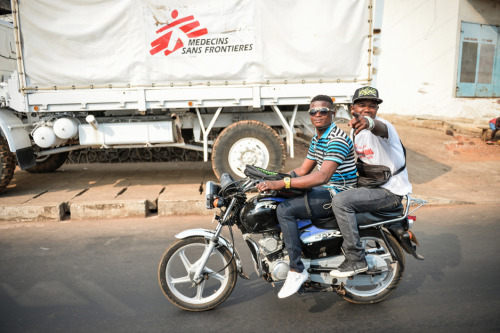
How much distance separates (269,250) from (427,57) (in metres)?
11.1

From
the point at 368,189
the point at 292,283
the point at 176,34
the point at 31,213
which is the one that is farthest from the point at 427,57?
the point at 31,213

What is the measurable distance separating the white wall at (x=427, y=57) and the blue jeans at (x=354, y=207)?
10308 millimetres

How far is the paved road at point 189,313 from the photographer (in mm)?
2984

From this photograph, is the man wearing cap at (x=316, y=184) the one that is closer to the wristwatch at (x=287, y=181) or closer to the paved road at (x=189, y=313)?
the wristwatch at (x=287, y=181)

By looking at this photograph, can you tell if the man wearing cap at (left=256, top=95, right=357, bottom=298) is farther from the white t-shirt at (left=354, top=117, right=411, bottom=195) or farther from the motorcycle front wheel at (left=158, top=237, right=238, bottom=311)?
the motorcycle front wheel at (left=158, top=237, right=238, bottom=311)

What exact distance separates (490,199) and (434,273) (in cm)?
322

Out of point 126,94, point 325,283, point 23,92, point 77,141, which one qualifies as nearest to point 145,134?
point 126,94

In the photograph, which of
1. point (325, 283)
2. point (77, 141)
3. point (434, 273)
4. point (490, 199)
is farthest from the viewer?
point (77, 141)

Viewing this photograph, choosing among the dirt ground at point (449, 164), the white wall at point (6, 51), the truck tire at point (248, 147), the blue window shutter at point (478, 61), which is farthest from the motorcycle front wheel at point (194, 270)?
the blue window shutter at point (478, 61)

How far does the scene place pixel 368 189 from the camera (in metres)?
3.11

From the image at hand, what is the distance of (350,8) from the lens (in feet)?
20.7

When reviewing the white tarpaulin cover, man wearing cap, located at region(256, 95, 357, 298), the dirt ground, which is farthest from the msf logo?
man wearing cap, located at region(256, 95, 357, 298)

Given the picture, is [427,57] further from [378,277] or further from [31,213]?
[31,213]

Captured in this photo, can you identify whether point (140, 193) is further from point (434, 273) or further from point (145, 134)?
point (434, 273)
